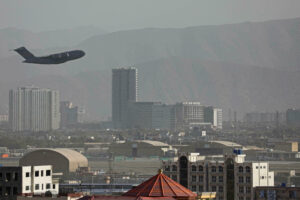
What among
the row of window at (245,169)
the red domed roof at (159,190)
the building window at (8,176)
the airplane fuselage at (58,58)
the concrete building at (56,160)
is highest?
the airplane fuselage at (58,58)

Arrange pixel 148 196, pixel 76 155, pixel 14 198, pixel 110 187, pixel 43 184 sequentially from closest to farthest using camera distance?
pixel 148 196 < pixel 14 198 < pixel 43 184 < pixel 110 187 < pixel 76 155

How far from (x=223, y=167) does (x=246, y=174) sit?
219 centimetres

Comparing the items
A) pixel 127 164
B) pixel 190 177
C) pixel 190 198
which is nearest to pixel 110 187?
pixel 190 177

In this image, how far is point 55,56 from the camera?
16575 cm

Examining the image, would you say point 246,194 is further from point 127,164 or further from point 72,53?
point 127,164

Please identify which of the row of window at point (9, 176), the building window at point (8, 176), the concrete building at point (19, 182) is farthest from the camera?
the building window at point (8, 176)

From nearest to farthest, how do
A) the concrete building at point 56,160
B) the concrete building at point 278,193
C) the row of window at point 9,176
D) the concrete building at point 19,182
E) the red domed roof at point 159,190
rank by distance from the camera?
the red domed roof at point 159,190 < the concrete building at point 19,182 < the row of window at point 9,176 < the concrete building at point 278,193 < the concrete building at point 56,160

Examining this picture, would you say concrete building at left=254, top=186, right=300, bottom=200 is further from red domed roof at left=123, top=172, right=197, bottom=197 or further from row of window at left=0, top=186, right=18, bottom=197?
red domed roof at left=123, top=172, right=197, bottom=197

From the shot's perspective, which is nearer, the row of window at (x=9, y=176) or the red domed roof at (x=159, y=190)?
the red domed roof at (x=159, y=190)

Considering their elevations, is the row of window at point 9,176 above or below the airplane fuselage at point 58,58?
below

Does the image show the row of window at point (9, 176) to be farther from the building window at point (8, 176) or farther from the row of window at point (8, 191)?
the row of window at point (8, 191)

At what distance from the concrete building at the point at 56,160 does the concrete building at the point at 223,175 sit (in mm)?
54278

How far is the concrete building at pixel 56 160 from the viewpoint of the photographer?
476ft

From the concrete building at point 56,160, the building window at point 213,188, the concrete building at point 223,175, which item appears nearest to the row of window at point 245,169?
the concrete building at point 223,175
